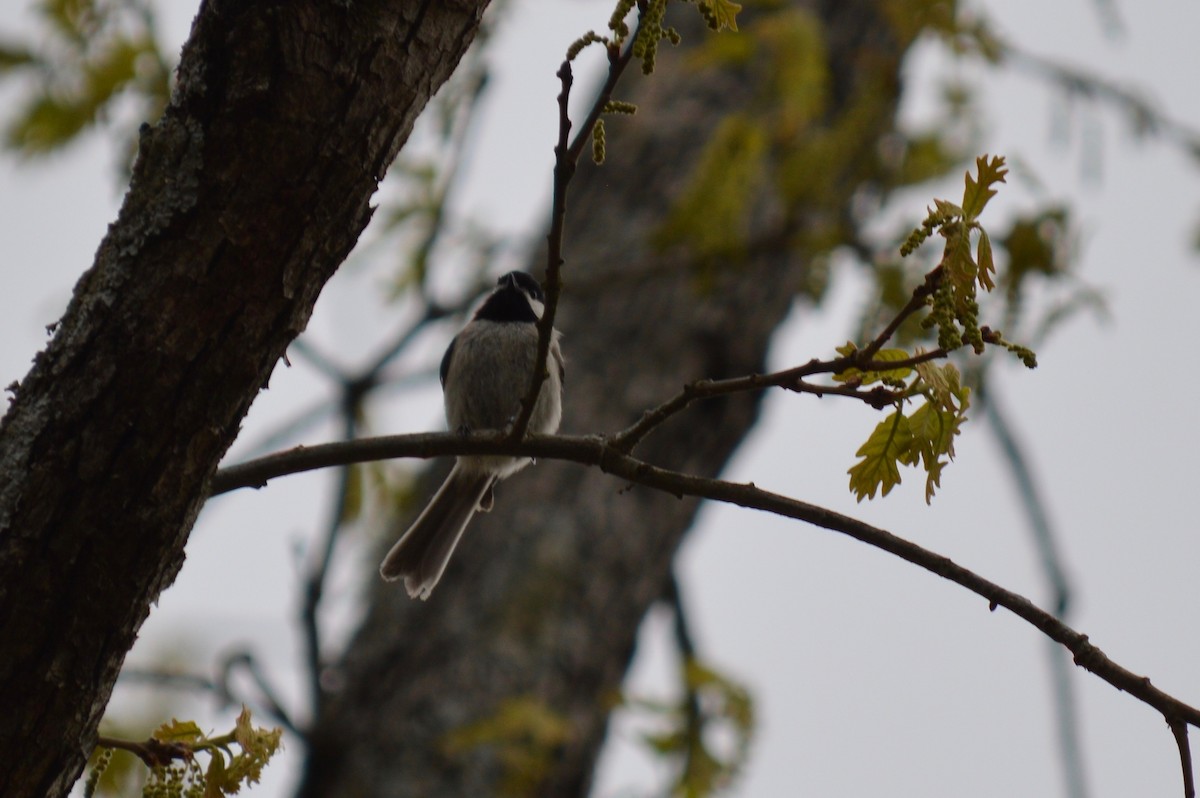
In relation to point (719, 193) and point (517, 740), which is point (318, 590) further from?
point (719, 193)

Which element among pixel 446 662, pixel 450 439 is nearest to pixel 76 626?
pixel 450 439

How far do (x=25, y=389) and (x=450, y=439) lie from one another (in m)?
0.73

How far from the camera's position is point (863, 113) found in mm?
5105

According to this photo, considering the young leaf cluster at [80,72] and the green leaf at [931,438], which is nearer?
the green leaf at [931,438]

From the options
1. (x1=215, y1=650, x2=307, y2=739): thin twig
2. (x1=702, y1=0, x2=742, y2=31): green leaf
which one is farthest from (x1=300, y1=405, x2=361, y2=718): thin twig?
(x1=702, y1=0, x2=742, y2=31): green leaf

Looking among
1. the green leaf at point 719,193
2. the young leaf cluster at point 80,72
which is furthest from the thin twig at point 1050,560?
the young leaf cluster at point 80,72

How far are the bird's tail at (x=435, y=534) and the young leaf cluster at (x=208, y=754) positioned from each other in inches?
79.4

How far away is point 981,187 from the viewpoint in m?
1.79

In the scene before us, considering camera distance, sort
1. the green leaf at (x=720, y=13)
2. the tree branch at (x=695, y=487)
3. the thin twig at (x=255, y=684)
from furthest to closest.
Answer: the thin twig at (x=255, y=684) < the tree branch at (x=695, y=487) < the green leaf at (x=720, y=13)

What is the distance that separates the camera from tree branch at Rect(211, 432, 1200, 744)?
1912mm

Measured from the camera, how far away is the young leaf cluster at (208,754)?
6.49ft

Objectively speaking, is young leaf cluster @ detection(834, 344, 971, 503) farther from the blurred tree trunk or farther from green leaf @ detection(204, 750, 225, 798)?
the blurred tree trunk

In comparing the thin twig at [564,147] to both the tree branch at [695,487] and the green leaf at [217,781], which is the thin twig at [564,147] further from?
the green leaf at [217,781]

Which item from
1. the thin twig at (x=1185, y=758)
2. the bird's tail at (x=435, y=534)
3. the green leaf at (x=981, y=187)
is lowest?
the thin twig at (x=1185, y=758)
